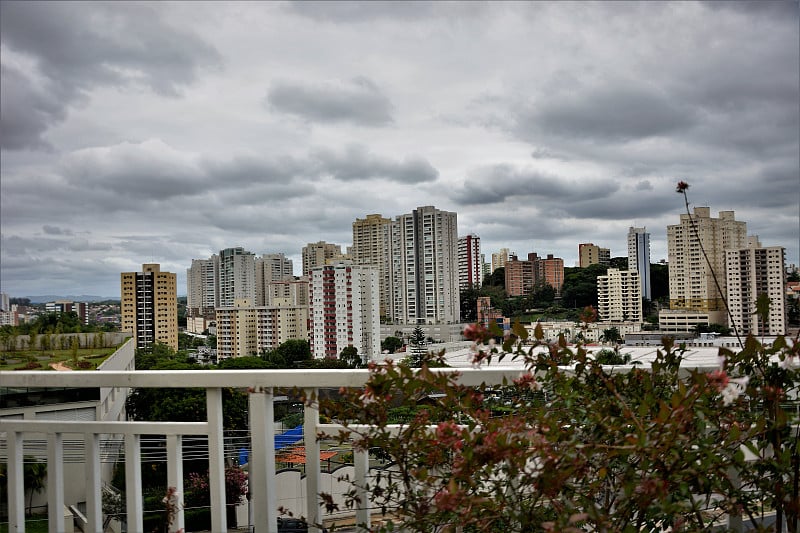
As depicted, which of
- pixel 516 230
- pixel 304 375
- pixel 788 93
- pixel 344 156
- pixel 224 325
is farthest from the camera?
pixel 344 156

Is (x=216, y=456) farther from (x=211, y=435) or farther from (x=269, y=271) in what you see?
(x=269, y=271)

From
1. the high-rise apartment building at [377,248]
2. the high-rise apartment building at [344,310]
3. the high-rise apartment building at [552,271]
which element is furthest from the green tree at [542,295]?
the high-rise apartment building at [377,248]

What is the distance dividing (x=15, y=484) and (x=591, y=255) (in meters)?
15.2

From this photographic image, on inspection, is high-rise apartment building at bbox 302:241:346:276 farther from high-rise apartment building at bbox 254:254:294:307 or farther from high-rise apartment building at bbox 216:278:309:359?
high-rise apartment building at bbox 216:278:309:359

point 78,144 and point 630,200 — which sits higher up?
point 78,144

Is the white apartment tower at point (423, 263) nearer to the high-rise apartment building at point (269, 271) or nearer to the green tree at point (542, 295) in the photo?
the high-rise apartment building at point (269, 271)

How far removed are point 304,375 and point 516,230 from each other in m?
25.1

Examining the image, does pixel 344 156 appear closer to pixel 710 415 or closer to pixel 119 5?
pixel 119 5

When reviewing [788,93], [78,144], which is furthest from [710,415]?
[78,144]

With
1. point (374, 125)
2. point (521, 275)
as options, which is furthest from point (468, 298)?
point (374, 125)

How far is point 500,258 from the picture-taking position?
61.0 feet

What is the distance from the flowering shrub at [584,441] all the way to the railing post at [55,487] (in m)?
0.59

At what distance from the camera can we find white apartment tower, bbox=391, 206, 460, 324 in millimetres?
21688

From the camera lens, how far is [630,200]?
19500 mm
